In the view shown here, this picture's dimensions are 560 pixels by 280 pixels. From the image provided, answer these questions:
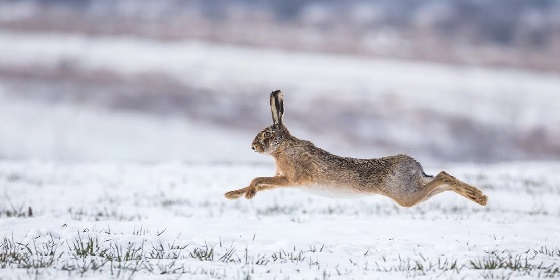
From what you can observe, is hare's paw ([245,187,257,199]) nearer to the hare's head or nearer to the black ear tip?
the hare's head

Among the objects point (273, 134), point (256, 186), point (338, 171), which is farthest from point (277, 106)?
point (338, 171)

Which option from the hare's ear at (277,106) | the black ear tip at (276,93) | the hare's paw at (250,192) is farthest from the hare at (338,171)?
the hare's paw at (250,192)

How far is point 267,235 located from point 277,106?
231cm

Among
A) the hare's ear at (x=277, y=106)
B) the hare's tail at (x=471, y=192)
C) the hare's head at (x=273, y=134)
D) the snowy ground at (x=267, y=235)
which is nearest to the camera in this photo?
the snowy ground at (x=267, y=235)

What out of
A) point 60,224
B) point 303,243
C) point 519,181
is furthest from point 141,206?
point 519,181

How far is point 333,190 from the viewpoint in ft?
22.7

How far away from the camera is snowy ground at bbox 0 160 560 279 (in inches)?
245

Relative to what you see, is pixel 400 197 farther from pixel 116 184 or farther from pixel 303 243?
pixel 116 184

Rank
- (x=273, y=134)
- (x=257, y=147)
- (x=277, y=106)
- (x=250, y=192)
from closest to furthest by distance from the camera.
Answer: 1. (x=250, y=192)
2. (x=277, y=106)
3. (x=257, y=147)
4. (x=273, y=134)

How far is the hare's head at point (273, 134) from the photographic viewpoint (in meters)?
→ 6.78

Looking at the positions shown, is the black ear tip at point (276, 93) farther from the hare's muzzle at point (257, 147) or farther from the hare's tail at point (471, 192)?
the hare's tail at point (471, 192)

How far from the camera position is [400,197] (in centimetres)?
692

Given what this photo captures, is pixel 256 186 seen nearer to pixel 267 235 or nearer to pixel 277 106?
pixel 277 106

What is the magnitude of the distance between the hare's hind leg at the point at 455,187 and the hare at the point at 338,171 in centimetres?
2
